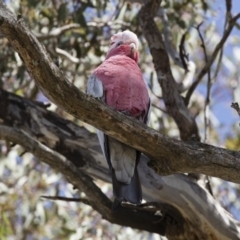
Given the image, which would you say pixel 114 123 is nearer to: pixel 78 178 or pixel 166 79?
pixel 78 178

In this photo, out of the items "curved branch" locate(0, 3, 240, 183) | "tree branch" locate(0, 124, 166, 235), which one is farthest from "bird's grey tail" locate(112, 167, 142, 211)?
"tree branch" locate(0, 124, 166, 235)

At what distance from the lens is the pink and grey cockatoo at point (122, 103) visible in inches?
89.7

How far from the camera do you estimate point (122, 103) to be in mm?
2346

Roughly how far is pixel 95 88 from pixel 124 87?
10 centimetres

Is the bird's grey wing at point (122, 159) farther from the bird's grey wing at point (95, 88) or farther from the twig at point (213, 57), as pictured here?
the twig at point (213, 57)

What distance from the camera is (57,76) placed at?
1.91m

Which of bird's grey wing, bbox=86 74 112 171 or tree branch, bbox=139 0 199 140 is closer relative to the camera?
bird's grey wing, bbox=86 74 112 171

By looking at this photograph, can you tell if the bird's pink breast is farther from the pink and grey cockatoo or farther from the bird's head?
the bird's head

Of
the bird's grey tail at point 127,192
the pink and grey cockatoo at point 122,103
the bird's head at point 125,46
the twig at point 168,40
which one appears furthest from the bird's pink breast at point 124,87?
the twig at point 168,40

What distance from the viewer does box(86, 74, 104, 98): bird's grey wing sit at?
2.35 meters

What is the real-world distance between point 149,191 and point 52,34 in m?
1.25

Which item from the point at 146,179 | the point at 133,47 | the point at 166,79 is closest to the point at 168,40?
the point at 166,79

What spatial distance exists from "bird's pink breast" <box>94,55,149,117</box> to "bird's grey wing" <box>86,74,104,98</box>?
0.02 meters

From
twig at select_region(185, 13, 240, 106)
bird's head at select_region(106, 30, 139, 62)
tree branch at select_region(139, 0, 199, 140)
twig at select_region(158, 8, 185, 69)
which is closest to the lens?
bird's head at select_region(106, 30, 139, 62)
